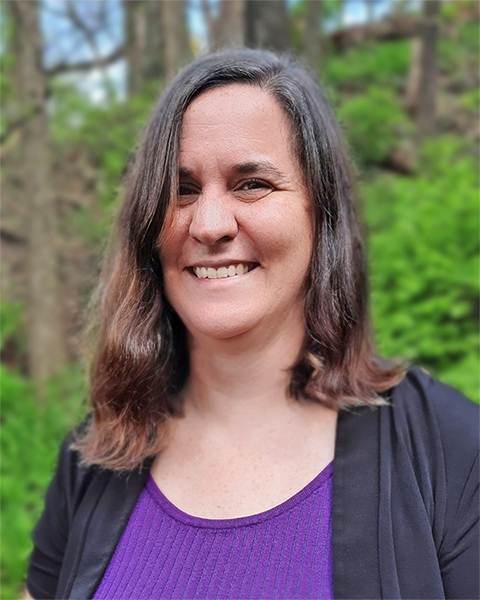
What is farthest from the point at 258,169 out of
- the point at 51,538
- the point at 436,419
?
the point at 51,538

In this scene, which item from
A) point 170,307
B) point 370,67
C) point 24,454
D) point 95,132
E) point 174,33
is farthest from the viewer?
point 370,67

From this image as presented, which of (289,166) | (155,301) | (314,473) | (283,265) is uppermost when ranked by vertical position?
(289,166)

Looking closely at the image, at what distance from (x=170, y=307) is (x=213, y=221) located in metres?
0.47

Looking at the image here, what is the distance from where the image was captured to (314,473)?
1569mm

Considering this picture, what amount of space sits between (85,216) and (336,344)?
6.49 m

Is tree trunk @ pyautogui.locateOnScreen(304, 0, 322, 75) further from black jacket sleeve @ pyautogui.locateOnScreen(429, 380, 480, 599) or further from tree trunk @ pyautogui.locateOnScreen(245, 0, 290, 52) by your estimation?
black jacket sleeve @ pyautogui.locateOnScreen(429, 380, 480, 599)

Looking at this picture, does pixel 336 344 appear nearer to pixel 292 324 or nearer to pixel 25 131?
pixel 292 324

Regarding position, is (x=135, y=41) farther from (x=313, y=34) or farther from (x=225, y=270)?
(x=225, y=270)

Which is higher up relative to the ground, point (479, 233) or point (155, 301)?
point (155, 301)

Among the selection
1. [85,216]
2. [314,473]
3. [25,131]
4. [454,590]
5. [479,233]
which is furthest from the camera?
[85,216]

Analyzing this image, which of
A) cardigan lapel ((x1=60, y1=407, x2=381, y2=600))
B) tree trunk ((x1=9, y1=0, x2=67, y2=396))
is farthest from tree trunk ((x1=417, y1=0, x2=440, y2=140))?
cardigan lapel ((x1=60, y1=407, x2=381, y2=600))

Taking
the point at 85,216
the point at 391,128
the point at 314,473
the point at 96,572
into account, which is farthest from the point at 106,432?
the point at 391,128

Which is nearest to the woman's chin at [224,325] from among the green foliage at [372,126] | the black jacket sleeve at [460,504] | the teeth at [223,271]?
the teeth at [223,271]

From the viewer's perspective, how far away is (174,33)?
21.9 feet
